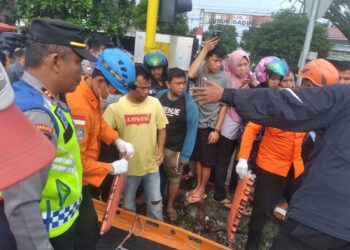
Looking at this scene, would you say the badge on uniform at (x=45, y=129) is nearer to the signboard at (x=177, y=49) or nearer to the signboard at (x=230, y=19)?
the signboard at (x=177, y=49)

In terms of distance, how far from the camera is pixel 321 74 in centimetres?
269

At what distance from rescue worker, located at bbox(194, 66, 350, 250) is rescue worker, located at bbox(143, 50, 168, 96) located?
2089 millimetres

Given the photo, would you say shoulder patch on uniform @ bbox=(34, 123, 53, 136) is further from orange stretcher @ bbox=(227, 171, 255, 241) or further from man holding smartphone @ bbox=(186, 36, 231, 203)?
man holding smartphone @ bbox=(186, 36, 231, 203)

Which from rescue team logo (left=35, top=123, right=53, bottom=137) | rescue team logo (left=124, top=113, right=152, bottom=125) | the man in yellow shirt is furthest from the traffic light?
rescue team logo (left=35, top=123, right=53, bottom=137)

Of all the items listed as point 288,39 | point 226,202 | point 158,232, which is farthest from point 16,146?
point 288,39

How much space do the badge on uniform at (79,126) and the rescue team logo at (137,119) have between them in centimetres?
93

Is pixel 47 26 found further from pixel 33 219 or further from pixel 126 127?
pixel 126 127

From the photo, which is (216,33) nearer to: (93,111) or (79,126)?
(93,111)

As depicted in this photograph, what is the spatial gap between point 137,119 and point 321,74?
5.40ft

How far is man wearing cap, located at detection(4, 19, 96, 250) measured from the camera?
1505mm

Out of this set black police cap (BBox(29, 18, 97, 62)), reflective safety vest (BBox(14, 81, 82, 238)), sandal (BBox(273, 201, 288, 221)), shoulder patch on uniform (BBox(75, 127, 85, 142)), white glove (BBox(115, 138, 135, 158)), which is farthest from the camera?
sandal (BBox(273, 201, 288, 221))

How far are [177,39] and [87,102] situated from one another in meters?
2.76

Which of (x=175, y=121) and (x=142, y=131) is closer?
(x=142, y=131)

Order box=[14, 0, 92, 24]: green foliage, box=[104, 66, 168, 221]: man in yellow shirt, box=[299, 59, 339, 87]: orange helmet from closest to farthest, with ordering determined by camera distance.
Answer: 1. box=[299, 59, 339, 87]: orange helmet
2. box=[104, 66, 168, 221]: man in yellow shirt
3. box=[14, 0, 92, 24]: green foliage
